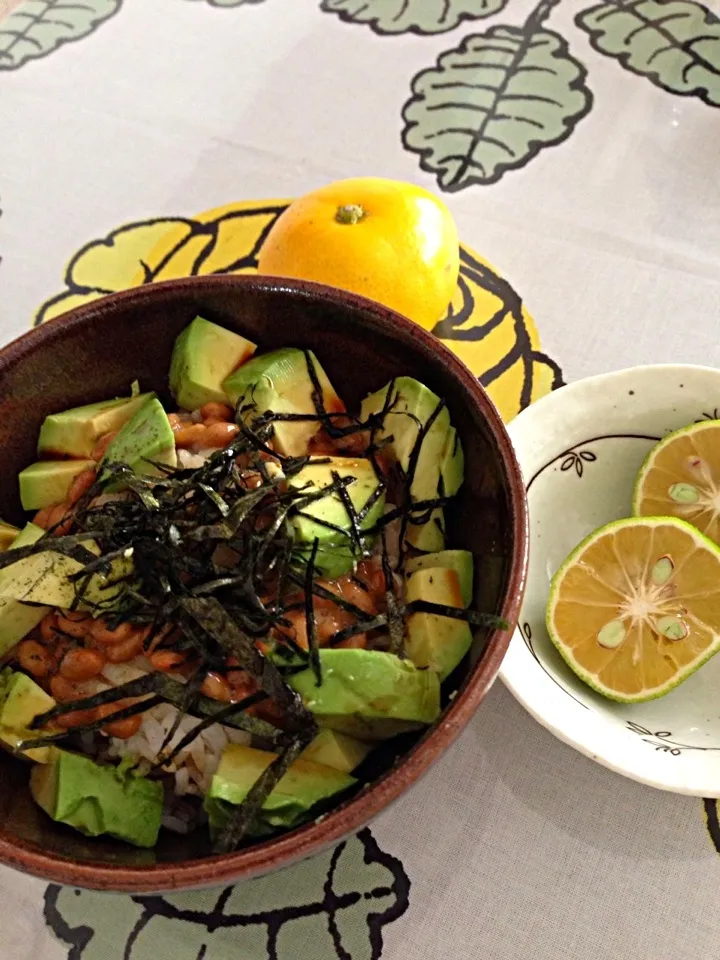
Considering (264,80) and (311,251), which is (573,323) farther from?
(264,80)

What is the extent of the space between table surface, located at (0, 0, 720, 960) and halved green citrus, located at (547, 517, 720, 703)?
124 millimetres

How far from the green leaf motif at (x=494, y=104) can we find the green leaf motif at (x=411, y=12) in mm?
82

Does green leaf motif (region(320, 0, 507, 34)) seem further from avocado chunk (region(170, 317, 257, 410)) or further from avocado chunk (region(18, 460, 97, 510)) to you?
avocado chunk (region(18, 460, 97, 510))

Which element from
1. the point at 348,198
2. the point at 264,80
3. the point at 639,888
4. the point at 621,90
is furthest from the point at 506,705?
the point at 264,80

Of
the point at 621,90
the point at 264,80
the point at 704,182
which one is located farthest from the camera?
the point at 264,80

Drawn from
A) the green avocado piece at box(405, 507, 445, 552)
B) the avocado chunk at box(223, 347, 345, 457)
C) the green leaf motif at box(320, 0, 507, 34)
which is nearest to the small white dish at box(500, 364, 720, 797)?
the green avocado piece at box(405, 507, 445, 552)

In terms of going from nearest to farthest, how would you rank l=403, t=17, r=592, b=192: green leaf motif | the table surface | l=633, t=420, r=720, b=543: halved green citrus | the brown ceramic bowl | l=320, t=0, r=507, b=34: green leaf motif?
the brown ceramic bowl
the table surface
l=633, t=420, r=720, b=543: halved green citrus
l=403, t=17, r=592, b=192: green leaf motif
l=320, t=0, r=507, b=34: green leaf motif

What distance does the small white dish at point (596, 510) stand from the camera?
866 millimetres

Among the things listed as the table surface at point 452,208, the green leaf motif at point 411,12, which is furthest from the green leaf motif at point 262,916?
the green leaf motif at point 411,12

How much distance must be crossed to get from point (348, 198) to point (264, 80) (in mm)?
655

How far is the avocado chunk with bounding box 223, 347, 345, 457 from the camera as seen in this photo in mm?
956

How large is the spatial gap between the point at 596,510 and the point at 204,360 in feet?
1.78

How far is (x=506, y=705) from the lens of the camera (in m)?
1.01

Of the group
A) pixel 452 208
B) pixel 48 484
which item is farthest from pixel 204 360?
pixel 452 208
